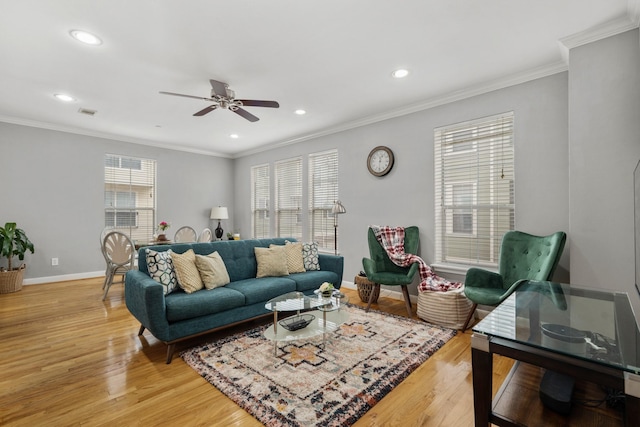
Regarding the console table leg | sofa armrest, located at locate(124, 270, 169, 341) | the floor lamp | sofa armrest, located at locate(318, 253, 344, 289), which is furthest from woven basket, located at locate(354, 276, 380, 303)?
the console table leg

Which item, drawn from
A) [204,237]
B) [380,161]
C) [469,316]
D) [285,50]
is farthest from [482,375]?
[204,237]

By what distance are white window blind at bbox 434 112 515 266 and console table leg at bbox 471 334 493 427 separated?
8.30 feet

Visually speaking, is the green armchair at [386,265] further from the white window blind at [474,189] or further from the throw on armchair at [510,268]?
the throw on armchair at [510,268]

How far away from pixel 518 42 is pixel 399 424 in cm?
315

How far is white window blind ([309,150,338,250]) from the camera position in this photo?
5.28 m

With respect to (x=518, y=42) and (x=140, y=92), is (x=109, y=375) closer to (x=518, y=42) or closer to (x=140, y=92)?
(x=140, y=92)

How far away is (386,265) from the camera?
396 centimetres

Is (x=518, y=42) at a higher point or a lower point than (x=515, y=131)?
higher

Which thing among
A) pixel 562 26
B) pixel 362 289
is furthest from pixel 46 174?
pixel 562 26

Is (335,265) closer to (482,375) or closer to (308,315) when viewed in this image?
(308,315)

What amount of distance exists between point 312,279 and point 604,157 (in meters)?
2.95

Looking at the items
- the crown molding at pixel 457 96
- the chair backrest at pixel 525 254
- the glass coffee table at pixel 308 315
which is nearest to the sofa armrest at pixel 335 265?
the glass coffee table at pixel 308 315

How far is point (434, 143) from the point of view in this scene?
3.96 metres

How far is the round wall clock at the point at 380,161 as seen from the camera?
437cm
